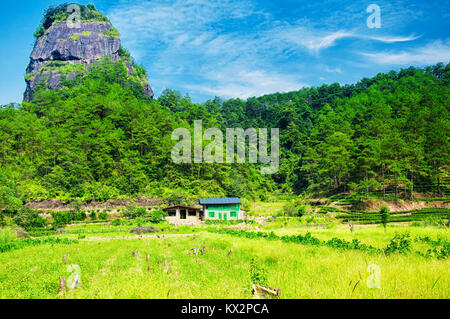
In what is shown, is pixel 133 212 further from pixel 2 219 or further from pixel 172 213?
pixel 2 219

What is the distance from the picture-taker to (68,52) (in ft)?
326

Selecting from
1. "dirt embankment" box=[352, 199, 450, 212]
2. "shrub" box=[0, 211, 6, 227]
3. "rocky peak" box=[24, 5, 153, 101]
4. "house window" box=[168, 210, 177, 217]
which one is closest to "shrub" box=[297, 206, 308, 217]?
"dirt embankment" box=[352, 199, 450, 212]

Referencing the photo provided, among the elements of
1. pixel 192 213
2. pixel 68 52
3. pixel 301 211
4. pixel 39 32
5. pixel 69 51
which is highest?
pixel 39 32

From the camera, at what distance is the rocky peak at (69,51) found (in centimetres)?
9338

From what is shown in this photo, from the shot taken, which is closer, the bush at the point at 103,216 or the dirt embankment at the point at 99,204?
the bush at the point at 103,216

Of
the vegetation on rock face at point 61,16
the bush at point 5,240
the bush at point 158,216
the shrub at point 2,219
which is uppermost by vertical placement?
the vegetation on rock face at point 61,16

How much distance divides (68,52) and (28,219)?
9055 cm

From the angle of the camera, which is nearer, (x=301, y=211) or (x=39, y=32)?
(x=301, y=211)

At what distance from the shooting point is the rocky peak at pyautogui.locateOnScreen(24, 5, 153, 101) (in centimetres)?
9338

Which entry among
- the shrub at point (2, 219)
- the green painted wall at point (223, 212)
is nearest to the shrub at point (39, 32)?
the shrub at point (2, 219)

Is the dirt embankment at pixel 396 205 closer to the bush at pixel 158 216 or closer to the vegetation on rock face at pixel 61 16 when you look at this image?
the bush at pixel 158 216

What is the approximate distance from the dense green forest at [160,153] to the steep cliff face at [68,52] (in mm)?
12308

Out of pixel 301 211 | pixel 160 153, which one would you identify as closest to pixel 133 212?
pixel 160 153
